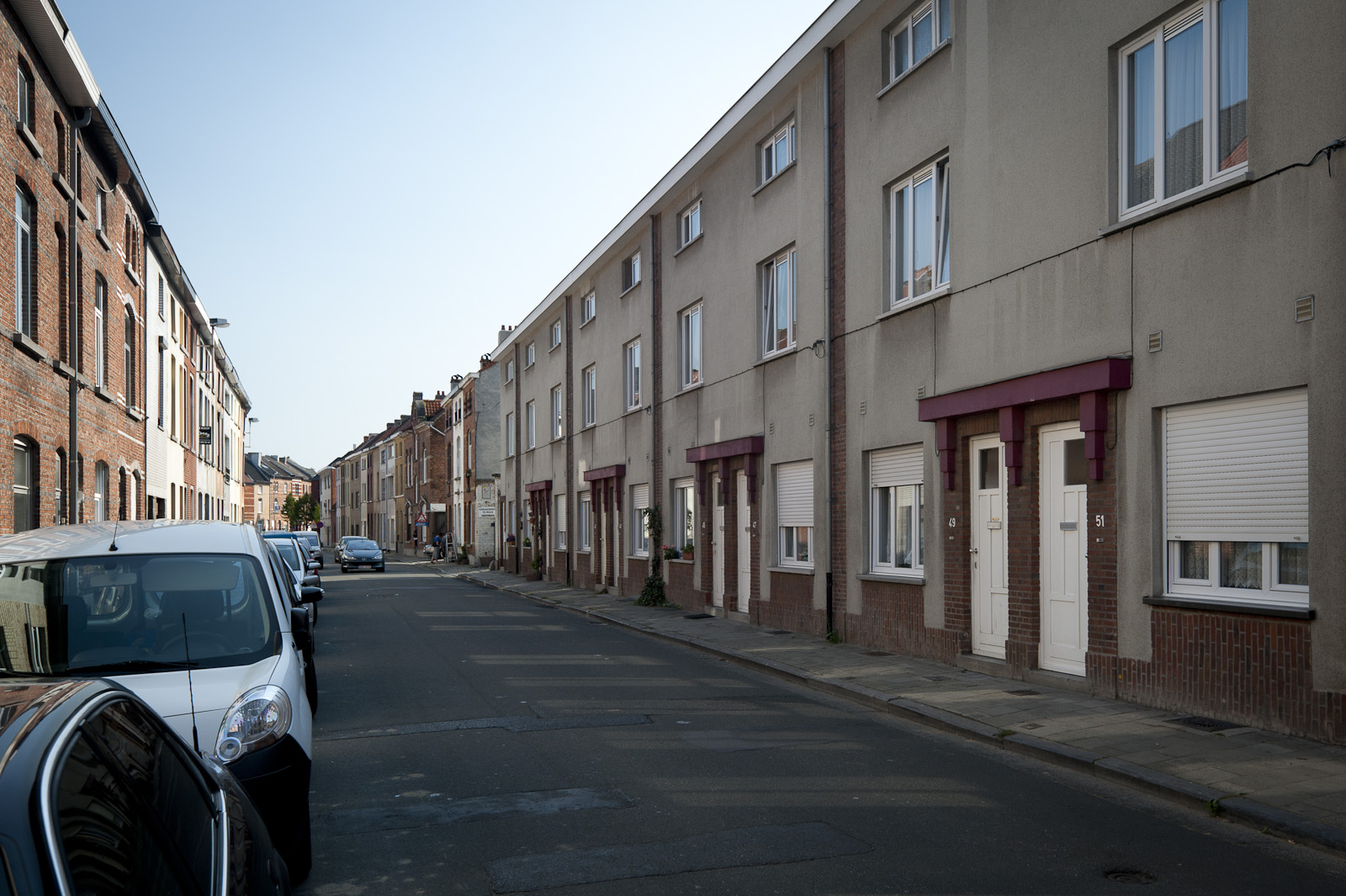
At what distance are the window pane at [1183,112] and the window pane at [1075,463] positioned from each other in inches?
97.7

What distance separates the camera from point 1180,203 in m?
9.12

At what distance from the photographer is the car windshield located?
5.17m

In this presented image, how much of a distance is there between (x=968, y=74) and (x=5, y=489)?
40.7ft

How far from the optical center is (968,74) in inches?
477

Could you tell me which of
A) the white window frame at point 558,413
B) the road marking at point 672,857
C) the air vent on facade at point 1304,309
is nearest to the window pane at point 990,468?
the air vent on facade at point 1304,309

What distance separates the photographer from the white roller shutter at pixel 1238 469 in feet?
27.1

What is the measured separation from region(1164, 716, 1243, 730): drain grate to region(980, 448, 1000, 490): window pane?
3.65 m

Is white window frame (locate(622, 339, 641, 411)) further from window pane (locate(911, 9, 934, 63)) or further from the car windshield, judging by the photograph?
the car windshield

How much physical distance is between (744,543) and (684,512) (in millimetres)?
3508

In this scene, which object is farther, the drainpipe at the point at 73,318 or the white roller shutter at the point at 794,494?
the drainpipe at the point at 73,318

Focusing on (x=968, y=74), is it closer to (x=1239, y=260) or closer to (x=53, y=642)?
(x=1239, y=260)

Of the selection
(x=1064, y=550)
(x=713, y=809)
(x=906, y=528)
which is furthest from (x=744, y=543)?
(x=713, y=809)

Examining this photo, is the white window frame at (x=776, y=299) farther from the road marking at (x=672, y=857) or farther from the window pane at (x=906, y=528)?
the road marking at (x=672, y=857)

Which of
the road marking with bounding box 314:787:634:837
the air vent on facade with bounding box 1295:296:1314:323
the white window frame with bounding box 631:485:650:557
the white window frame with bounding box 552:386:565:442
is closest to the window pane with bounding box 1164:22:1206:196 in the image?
the air vent on facade with bounding box 1295:296:1314:323
